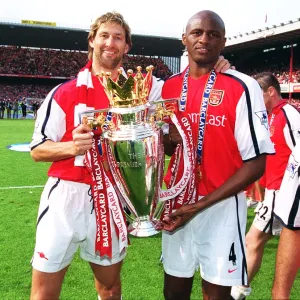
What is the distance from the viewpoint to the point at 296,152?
7.09 ft

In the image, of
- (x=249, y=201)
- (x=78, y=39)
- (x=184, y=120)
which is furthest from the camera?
(x=78, y=39)

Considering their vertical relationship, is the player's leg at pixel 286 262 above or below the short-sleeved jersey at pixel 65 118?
below

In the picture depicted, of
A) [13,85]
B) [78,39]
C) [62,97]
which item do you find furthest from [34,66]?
[62,97]

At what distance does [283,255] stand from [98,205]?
102cm

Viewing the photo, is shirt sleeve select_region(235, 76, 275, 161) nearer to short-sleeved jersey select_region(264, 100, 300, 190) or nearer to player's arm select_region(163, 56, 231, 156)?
player's arm select_region(163, 56, 231, 156)

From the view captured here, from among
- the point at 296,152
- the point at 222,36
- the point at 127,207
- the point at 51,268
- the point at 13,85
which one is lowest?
the point at 51,268

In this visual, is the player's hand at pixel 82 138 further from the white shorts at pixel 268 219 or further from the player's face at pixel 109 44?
the white shorts at pixel 268 219

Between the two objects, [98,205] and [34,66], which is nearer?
[98,205]

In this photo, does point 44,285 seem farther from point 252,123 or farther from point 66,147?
point 252,123

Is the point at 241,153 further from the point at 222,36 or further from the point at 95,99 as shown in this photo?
the point at 95,99

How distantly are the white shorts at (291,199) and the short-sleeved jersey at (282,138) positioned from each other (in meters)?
1.18

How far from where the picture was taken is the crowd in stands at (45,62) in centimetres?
4041

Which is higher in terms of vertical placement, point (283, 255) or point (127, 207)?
point (127, 207)

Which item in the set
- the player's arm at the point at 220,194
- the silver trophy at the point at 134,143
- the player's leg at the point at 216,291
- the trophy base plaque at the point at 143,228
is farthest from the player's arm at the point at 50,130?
the player's leg at the point at 216,291
